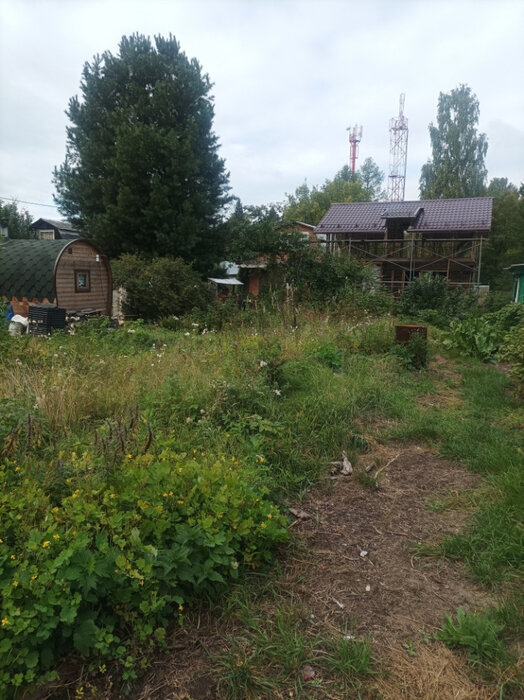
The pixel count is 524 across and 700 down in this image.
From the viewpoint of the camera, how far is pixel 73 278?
1489cm

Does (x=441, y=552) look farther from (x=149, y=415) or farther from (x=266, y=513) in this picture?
(x=149, y=415)

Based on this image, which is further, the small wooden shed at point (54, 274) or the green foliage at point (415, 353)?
the small wooden shed at point (54, 274)

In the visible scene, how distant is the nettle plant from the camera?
5.28 ft

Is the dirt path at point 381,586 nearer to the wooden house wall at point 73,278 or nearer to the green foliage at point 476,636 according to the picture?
the green foliage at point 476,636

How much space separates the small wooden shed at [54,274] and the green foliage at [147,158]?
15.4 feet

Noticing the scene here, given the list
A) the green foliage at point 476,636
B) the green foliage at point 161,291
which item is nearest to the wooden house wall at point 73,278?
the green foliage at point 161,291

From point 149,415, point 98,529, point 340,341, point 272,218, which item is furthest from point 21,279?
point 98,529

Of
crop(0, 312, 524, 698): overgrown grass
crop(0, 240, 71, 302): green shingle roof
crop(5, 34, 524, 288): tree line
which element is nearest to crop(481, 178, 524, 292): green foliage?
crop(5, 34, 524, 288): tree line

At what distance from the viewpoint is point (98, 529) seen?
6.31ft

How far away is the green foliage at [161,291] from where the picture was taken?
14.9 metres

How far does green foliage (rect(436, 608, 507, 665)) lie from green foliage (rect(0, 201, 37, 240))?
120 ft

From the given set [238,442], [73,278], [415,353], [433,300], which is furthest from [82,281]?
[238,442]

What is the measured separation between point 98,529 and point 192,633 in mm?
588

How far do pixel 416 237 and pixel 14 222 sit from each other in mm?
29255
